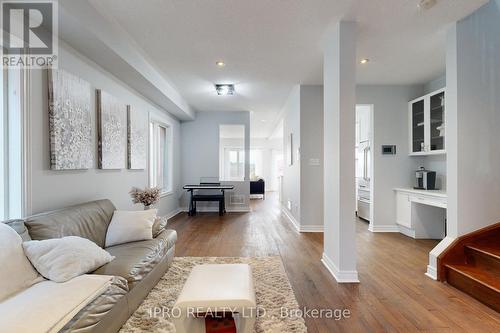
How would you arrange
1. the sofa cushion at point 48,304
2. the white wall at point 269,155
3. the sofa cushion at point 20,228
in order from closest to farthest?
the sofa cushion at point 48,304 < the sofa cushion at point 20,228 < the white wall at point 269,155

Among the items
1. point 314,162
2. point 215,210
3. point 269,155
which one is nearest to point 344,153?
point 314,162

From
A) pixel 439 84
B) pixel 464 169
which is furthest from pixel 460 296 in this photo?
pixel 439 84

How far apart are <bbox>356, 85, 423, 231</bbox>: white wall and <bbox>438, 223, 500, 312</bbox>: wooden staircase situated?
6.59 feet

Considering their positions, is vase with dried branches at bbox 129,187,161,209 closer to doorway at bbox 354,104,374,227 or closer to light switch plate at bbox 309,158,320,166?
light switch plate at bbox 309,158,320,166

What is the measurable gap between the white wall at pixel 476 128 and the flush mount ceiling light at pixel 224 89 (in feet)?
10.9

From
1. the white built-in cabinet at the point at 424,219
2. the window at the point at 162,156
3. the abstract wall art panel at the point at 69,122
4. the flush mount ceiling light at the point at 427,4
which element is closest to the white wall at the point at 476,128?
the flush mount ceiling light at the point at 427,4

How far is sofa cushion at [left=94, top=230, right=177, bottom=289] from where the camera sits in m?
1.86

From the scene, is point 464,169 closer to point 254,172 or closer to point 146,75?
point 146,75

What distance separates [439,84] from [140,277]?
16.9 feet

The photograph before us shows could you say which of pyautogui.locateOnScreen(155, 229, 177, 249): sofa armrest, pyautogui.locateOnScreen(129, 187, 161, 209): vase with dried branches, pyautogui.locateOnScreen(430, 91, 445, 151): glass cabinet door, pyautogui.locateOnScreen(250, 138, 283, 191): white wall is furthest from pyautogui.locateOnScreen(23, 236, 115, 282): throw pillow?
pyautogui.locateOnScreen(250, 138, 283, 191): white wall

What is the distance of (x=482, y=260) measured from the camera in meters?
2.44

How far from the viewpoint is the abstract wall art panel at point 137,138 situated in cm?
381

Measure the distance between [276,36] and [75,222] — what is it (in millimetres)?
2798

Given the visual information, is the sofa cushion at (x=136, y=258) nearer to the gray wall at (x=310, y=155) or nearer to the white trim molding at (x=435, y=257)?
the gray wall at (x=310, y=155)
